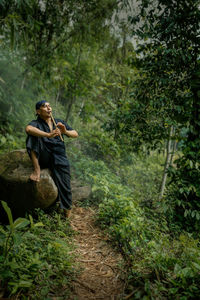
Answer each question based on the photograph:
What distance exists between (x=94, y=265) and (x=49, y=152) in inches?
73.6

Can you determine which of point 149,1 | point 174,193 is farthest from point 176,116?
point 149,1

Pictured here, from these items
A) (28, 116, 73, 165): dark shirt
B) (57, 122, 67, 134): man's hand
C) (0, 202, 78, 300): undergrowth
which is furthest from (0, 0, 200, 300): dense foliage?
(57, 122, 67, 134): man's hand

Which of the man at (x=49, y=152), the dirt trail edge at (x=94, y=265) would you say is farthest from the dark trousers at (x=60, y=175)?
the dirt trail edge at (x=94, y=265)

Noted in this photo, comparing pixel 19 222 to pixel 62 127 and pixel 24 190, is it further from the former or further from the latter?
pixel 62 127

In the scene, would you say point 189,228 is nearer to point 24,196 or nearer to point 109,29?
point 24,196

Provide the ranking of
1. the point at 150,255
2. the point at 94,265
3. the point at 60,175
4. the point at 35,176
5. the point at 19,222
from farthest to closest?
the point at 60,175 → the point at 35,176 → the point at 94,265 → the point at 150,255 → the point at 19,222

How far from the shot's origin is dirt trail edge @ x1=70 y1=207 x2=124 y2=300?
5.98 feet

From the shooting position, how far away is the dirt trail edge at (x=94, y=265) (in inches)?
71.7

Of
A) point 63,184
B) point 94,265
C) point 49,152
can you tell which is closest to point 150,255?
point 94,265

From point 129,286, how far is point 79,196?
8.96 ft

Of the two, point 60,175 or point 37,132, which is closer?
point 37,132

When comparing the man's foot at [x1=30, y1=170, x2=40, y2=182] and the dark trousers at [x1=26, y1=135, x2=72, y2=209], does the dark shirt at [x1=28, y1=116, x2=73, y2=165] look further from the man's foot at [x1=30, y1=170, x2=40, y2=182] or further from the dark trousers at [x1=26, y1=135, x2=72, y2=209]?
the man's foot at [x1=30, y1=170, x2=40, y2=182]

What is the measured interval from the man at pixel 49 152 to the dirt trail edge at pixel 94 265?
0.48 m

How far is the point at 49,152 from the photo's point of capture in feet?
10.8
